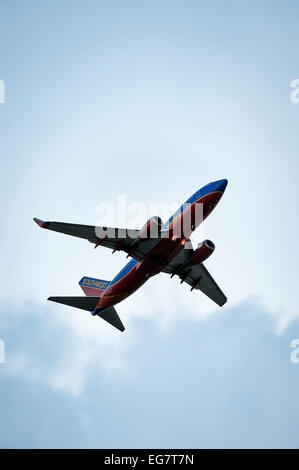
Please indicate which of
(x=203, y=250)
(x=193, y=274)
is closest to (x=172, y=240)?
(x=203, y=250)

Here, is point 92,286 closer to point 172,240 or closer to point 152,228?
point 172,240

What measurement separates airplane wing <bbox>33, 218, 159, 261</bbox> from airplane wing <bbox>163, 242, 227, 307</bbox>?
17.3ft

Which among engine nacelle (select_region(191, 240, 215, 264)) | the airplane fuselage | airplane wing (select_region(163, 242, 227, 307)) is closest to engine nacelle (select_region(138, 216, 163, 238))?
the airplane fuselage

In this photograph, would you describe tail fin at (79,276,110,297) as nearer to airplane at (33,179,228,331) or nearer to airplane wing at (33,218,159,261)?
airplane at (33,179,228,331)

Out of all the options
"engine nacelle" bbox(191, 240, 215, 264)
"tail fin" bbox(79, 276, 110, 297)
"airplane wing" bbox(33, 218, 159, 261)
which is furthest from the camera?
"tail fin" bbox(79, 276, 110, 297)

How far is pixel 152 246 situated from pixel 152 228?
7.80ft

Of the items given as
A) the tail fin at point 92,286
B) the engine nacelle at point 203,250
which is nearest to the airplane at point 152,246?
the engine nacelle at point 203,250

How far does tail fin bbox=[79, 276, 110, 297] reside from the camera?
5031 centimetres

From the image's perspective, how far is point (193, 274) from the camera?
164 feet

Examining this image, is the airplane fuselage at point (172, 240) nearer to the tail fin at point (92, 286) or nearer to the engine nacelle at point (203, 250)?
the engine nacelle at point (203, 250)
